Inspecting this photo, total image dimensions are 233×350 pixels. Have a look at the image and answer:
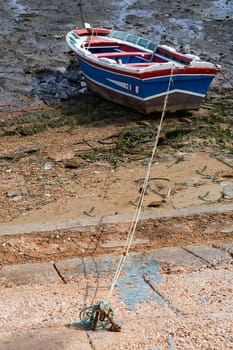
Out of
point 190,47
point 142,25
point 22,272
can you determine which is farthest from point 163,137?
point 142,25

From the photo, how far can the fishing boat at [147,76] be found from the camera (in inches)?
452

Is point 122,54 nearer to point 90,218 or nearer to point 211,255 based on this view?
point 90,218

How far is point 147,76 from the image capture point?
11414 mm

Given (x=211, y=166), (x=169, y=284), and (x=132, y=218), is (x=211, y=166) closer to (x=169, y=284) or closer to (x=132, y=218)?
(x=132, y=218)

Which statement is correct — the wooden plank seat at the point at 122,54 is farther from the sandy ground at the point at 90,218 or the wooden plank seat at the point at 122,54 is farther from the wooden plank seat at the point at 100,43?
the sandy ground at the point at 90,218

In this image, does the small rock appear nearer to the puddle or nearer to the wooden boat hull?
the puddle

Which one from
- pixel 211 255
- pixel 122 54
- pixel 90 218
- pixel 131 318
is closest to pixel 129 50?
pixel 122 54

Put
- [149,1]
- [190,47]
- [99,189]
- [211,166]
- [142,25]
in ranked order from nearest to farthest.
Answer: [99,189], [211,166], [190,47], [142,25], [149,1]

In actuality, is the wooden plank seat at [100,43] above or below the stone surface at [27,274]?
below

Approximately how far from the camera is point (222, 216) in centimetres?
740

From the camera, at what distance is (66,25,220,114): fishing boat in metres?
11.5

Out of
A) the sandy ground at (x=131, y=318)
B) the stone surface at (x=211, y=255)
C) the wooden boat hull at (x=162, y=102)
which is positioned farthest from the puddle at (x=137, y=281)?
the wooden boat hull at (x=162, y=102)

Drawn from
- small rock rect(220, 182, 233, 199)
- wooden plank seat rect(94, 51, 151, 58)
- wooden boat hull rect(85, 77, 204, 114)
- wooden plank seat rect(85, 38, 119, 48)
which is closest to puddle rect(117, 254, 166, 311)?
small rock rect(220, 182, 233, 199)

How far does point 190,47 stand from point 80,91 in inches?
187
